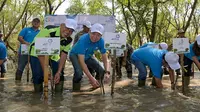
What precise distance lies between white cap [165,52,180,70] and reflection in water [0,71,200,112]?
629 millimetres

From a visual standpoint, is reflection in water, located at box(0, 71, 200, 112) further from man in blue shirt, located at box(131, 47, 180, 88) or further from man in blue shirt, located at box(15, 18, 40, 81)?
man in blue shirt, located at box(15, 18, 40, 81)

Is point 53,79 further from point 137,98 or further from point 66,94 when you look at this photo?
point 137,98

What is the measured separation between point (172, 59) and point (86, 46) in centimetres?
190

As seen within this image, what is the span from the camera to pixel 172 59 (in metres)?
6.77

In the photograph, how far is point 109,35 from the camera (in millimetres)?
6473

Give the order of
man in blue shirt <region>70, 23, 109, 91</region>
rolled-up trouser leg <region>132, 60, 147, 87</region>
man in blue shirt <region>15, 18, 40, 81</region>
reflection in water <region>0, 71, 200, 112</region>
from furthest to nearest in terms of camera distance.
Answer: man in blue shirt <region>15, 18, 40, 81</region> → rolled-up trouser leg <region>132, 60, 147, 87</region> → man in blue shirt <region>70, 23, 109, 91</region> → reflection in water <region>0, 71, 200, 112</region>

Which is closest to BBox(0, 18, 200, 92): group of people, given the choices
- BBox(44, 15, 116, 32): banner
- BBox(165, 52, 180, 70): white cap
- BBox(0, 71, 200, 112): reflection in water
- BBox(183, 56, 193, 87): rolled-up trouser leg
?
BBox(165, 52, 180, 70): white cap

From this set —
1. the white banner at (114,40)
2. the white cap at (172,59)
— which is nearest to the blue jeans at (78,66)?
the white banner at (114,40)

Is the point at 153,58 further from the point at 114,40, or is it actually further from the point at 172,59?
the point at 114,40

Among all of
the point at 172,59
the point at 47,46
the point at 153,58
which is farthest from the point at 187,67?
the point at 47,46

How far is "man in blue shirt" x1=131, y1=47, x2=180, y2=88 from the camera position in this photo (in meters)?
6.82

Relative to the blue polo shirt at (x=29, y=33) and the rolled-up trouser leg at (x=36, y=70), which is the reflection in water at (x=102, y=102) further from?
the blue polo shirt at (x=29, y=33)

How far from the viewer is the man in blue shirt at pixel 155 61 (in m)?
6.82

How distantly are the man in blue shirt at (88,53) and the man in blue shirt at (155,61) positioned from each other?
3.61ft
